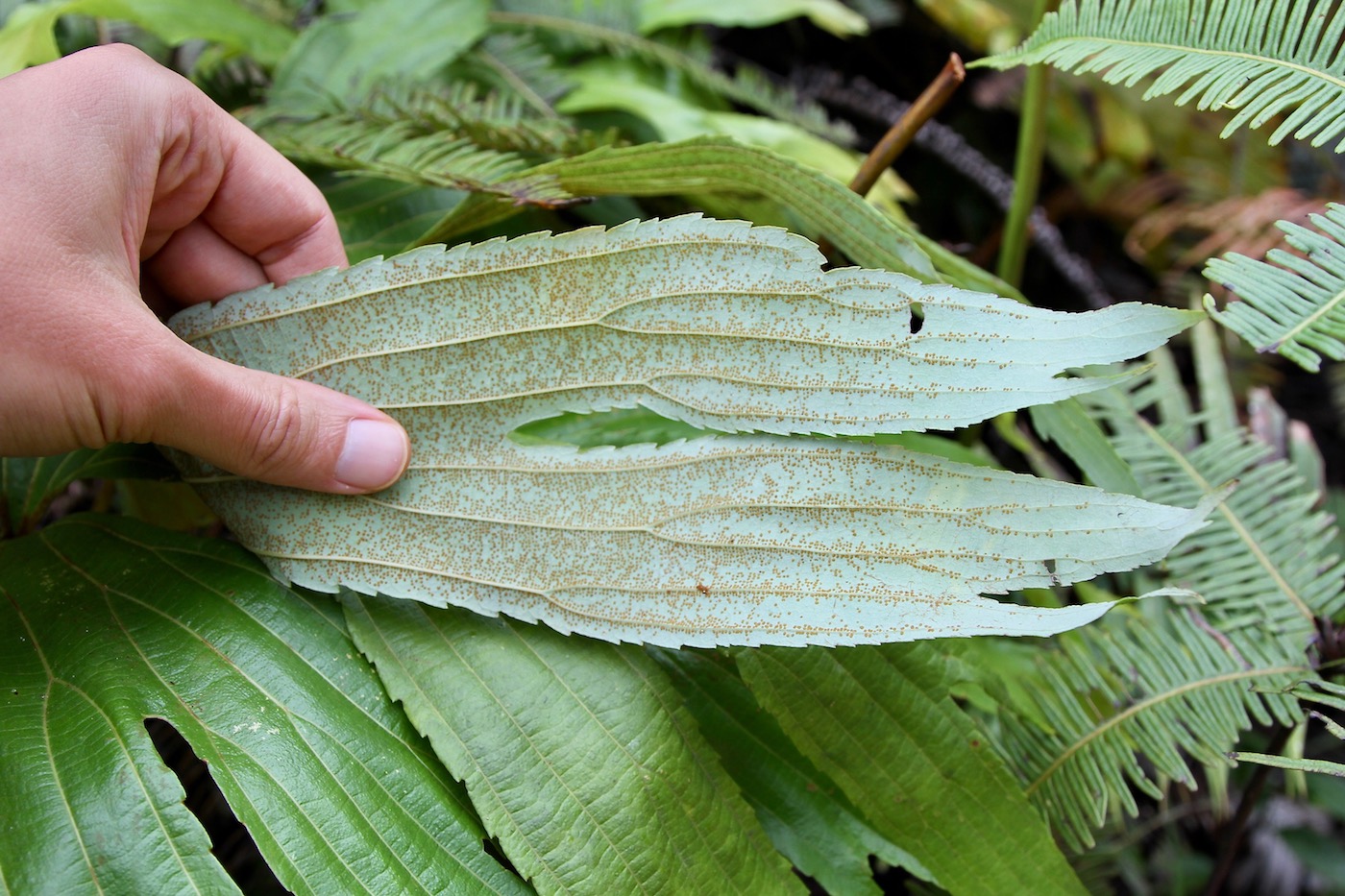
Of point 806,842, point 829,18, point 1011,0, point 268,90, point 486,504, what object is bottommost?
point 806,842

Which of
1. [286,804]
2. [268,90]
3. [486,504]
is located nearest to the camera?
[286,804]

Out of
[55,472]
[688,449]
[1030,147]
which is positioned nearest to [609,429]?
[688,449]

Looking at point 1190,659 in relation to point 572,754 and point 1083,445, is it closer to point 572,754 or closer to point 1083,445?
point 1083,445

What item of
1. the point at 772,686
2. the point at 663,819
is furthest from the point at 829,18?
the point at 663,819

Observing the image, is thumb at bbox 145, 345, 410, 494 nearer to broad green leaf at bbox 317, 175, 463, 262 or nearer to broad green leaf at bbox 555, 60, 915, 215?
broad green leaf at bbox 317, 175, 463, 262

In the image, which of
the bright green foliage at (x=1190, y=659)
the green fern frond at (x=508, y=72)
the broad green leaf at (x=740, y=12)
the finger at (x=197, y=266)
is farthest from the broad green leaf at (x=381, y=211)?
the bright green foliage at (x=1190, y=659)

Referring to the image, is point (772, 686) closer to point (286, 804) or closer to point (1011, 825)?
point (1011, 825)

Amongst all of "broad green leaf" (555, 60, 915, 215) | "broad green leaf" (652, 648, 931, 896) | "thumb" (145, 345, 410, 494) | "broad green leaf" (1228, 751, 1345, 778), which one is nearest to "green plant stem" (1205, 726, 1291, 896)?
"broad green leaf" (1228, 751, 1345, 778)

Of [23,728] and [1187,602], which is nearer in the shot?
[23,728]
